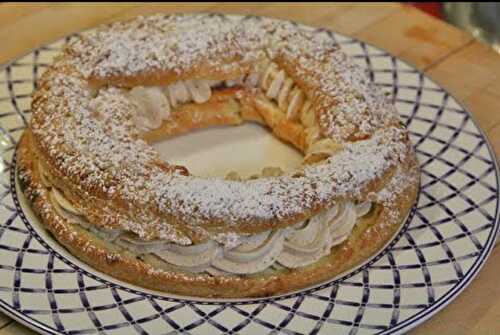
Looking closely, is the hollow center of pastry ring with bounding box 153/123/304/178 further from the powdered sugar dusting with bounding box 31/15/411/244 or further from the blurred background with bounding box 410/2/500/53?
the blurred background with bounding box 410/2/500/53

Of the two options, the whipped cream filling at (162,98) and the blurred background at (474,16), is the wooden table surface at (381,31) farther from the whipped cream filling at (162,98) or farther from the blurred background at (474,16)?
the blurred background at (474,16)

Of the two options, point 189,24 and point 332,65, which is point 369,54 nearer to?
point 332,65

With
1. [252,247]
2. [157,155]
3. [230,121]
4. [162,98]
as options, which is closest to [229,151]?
[230,121]

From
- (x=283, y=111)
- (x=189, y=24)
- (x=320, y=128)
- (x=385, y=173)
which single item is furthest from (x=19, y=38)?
(x=385, y=173)

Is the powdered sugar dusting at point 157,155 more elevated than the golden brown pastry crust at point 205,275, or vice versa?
the powdered sugar dusting at point 157,155

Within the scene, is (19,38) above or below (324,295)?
above

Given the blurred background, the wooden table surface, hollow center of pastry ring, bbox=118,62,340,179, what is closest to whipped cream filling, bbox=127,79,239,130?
hollow center of pastry ring, bbox=118,62,340,179

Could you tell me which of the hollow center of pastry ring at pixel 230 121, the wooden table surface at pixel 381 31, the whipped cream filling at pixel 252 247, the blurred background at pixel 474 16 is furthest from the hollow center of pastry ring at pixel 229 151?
the blurred background at pixel 474 16
